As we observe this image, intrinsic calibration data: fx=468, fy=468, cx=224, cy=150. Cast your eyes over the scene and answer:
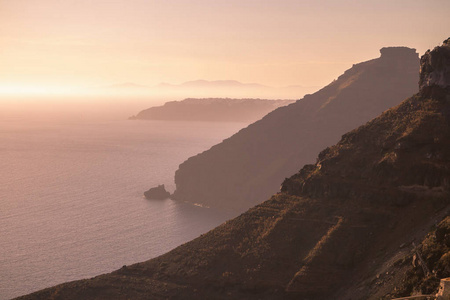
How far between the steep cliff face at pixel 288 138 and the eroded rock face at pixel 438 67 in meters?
86.1

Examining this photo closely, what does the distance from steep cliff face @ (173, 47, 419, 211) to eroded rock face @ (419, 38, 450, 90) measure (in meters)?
86.1

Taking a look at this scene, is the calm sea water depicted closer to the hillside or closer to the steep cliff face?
the steep cliff face

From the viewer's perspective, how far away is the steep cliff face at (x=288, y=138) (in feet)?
507

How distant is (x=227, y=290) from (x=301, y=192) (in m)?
19.0

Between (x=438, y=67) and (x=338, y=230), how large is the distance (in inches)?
1095

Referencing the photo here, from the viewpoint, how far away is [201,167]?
167m

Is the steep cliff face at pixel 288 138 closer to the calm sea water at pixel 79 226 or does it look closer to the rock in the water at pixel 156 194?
the rock in the water at pixel 156 194

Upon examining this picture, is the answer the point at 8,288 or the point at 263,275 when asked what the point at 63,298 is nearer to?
the point at 263,275

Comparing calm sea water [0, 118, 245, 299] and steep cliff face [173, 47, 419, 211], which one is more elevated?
steep cliff face [173, 47, 419, 211]

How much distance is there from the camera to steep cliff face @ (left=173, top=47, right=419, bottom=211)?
154m

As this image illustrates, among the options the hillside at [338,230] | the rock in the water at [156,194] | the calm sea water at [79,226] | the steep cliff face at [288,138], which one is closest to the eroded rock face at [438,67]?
the hillside at [338,230]

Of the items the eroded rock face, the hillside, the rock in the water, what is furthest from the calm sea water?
the eroded rock face

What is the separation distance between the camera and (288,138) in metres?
166

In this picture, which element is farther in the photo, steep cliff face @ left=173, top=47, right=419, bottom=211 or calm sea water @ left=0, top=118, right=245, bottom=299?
steep cliff face @ left=173, top=47, right=419, bottom=211
